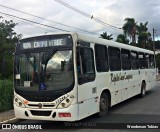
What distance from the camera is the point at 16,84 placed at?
1016 centimetres

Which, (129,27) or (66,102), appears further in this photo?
(129,27)

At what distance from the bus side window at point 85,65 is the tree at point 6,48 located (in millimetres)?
11854

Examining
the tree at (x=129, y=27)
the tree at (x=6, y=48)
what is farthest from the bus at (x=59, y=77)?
the tree at (x=129, y=27)

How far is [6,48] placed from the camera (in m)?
31.3

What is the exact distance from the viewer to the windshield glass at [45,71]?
31.0ft

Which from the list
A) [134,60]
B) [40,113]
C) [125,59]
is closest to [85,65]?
[40,113]

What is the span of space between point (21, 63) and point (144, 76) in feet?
30.7

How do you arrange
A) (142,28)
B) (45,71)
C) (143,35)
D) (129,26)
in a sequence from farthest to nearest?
(142,28) < (143,35) < (129,26) < (45,71)

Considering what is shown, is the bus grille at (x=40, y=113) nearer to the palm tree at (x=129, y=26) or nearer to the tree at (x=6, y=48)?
the tree at (x=6, y=48)

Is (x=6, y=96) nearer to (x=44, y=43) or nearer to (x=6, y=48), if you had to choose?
(x=44, y=43)

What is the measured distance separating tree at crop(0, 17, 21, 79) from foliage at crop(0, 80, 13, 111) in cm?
759

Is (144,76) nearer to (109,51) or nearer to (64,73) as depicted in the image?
(109,51)

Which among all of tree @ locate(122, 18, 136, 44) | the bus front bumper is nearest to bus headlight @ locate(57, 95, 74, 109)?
the bus front bumper

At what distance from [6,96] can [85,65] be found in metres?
4.87
